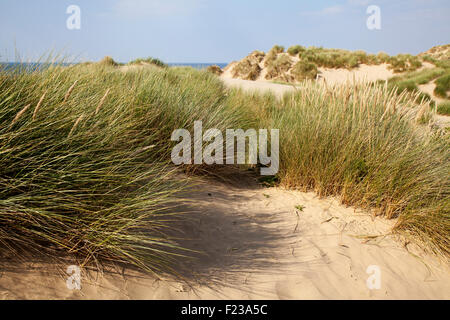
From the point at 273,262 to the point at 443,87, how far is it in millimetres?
13259

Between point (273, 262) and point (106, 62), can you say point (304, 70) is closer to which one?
point (106, 62)

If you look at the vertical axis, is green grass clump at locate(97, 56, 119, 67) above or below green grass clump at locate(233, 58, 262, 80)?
below

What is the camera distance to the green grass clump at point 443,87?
12180mm

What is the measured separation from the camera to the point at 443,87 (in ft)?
40.4

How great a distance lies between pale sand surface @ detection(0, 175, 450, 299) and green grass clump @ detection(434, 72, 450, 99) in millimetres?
11533

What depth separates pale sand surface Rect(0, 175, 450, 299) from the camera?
1946 mm

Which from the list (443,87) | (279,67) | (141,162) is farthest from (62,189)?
(279,67)

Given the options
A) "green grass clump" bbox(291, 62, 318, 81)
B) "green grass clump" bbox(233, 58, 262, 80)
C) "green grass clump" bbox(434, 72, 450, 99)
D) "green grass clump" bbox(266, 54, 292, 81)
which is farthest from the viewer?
"green grass clump" bbox(233, 58, 262, 80)

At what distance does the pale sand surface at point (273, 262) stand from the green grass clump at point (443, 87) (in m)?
11.5

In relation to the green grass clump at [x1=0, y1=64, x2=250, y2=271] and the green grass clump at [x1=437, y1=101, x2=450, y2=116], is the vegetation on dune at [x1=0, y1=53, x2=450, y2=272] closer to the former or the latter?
the green grass clump at [x1=0, y1=64, x2=250, y2=271]

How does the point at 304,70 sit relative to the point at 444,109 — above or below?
above

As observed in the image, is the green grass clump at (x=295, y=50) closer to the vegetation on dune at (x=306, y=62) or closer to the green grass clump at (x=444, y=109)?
the vegetation on dune at (x=306, y=62)

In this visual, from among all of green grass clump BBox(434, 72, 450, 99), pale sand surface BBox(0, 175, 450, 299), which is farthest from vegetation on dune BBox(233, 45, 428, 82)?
pale sand surface BBox(0, 175, 450, 299)
